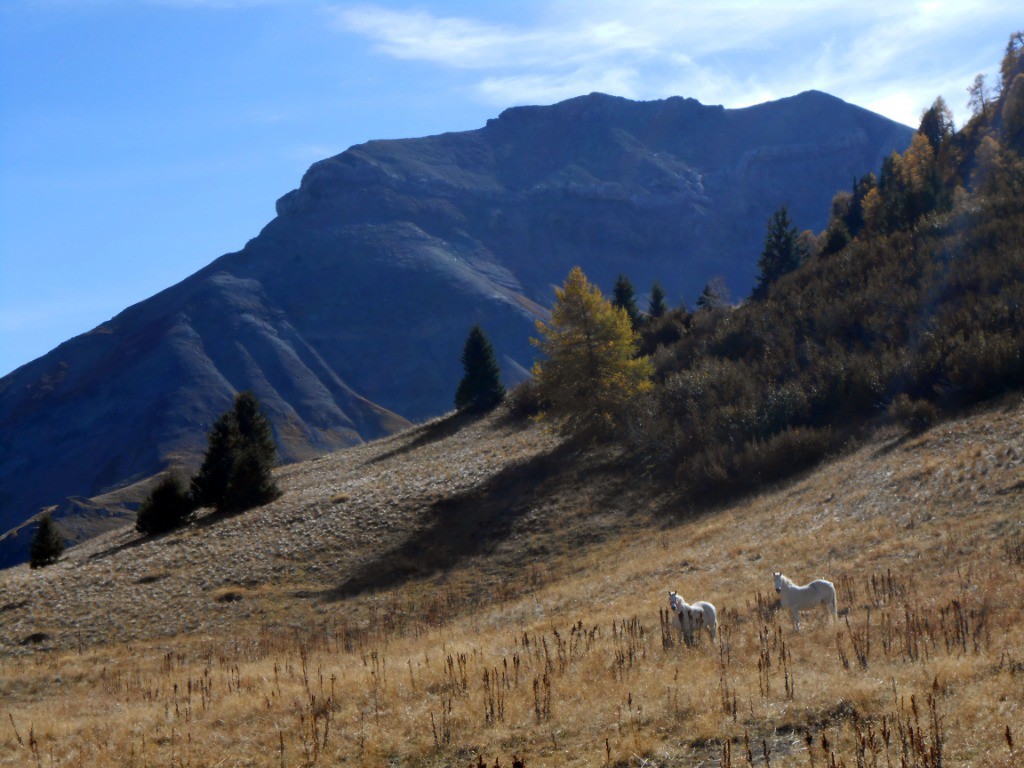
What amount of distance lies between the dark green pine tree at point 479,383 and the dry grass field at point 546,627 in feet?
56.7

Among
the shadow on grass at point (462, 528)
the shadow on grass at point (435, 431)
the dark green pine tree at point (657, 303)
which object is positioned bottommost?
the shadow on grass at point (462, 528)

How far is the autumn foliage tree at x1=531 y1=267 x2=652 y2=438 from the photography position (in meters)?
41.9

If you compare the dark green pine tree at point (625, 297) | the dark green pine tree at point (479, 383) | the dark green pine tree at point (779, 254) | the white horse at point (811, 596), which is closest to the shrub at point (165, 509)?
the dark green pine tree at point (479, 383)

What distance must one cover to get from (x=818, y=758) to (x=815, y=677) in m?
2.36

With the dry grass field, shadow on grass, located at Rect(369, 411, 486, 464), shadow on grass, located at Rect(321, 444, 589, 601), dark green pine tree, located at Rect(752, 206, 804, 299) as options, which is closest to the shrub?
the dry grass field

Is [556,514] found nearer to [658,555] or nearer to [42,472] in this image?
[658,555]

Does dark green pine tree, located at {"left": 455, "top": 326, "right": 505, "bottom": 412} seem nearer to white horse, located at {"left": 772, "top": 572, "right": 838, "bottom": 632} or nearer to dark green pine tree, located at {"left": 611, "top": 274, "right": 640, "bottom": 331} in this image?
dark green pine tree, located at {"left": 611, "top": 274, "right": 640, "bottom": 331}

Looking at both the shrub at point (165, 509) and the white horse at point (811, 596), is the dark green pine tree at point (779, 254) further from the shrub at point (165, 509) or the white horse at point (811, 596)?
the white horse at point (811, 596)

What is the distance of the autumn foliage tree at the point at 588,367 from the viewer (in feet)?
138

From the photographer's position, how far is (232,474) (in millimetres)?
43000

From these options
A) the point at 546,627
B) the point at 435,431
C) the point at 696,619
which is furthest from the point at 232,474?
the point at 696,619

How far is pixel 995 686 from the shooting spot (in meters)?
8.48

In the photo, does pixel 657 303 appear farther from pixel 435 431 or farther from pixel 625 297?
pixel 435 431

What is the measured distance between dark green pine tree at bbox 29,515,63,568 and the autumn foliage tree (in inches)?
946
